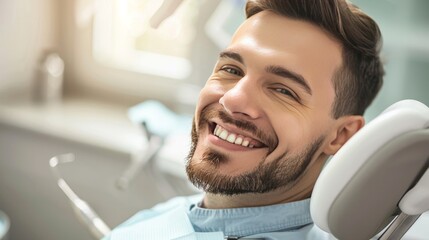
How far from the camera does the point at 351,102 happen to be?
1158 mm

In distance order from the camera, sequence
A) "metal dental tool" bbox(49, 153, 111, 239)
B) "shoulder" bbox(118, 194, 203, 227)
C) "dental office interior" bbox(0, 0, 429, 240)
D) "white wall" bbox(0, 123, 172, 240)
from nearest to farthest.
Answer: "shoulder" bbox(118, 194, 203, 227), "metal dental tool" bbox(49, 153, 111, 239), "dental office interior" bbox(0, 0, 429, 240), "white wall" bbox(0, 123, 172, 240)

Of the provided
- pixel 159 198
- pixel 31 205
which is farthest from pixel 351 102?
pixel 31 205

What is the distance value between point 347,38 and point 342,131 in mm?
182

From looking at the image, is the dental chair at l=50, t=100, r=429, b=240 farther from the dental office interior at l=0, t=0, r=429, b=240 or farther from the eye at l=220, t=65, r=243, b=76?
the dental office interior at l=0, t=0, r=429, b=240

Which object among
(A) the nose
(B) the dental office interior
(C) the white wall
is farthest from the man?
(C) the white wall

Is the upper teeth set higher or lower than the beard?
higher

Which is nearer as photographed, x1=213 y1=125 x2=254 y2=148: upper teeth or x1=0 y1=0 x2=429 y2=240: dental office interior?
x1=213 y1=125 x2=254 y2=148: upper teeth

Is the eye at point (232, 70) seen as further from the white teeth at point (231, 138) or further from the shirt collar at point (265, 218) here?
the shirt collar at point (265, 218)

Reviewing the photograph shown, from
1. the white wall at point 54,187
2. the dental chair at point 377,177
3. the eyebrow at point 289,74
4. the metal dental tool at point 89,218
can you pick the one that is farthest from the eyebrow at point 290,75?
the white wall at point 54,187

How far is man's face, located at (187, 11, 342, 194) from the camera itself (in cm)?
108

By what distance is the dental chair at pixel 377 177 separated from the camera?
85 centimetres

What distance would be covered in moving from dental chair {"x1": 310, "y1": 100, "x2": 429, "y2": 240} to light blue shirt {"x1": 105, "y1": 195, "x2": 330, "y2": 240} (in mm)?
204

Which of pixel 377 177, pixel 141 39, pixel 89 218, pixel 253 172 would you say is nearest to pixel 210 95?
pixel 253 172

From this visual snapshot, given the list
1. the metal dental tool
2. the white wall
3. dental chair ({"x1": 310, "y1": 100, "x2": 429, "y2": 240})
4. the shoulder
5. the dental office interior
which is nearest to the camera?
dental chair ({"x1": 310, "y1": 100, "x2": 429, "y2": 240})
